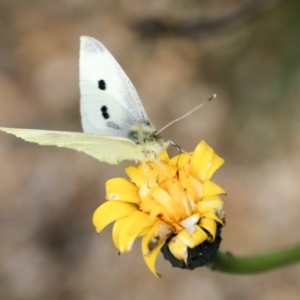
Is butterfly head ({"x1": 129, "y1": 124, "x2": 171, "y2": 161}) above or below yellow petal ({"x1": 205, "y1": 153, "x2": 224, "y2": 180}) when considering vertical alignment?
above

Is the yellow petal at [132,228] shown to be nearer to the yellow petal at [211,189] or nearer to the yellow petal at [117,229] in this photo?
the yellow petal at [117,229]

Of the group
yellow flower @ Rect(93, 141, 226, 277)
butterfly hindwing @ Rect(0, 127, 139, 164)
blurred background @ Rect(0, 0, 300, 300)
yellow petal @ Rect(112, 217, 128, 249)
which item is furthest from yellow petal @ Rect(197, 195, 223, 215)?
blurred background @ Rect(0, 0, 300, 300)

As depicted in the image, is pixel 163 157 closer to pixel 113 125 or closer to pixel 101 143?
pixel 101 143

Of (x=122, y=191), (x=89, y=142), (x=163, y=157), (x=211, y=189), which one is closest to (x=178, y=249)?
(x=211, y=189)

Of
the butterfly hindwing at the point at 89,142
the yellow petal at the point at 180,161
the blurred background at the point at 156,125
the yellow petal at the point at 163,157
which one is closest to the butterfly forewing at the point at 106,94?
the butterfly hindwing at the point at 89,142

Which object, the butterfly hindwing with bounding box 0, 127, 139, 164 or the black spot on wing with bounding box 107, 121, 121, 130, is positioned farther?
the black spot on wing with bounding box 107, 121, 121, 130

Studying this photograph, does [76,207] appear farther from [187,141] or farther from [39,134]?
[39,134]

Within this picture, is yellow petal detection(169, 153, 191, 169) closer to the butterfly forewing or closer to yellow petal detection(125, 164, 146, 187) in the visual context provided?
yellow petal detection(125, 164, 146, 187)
